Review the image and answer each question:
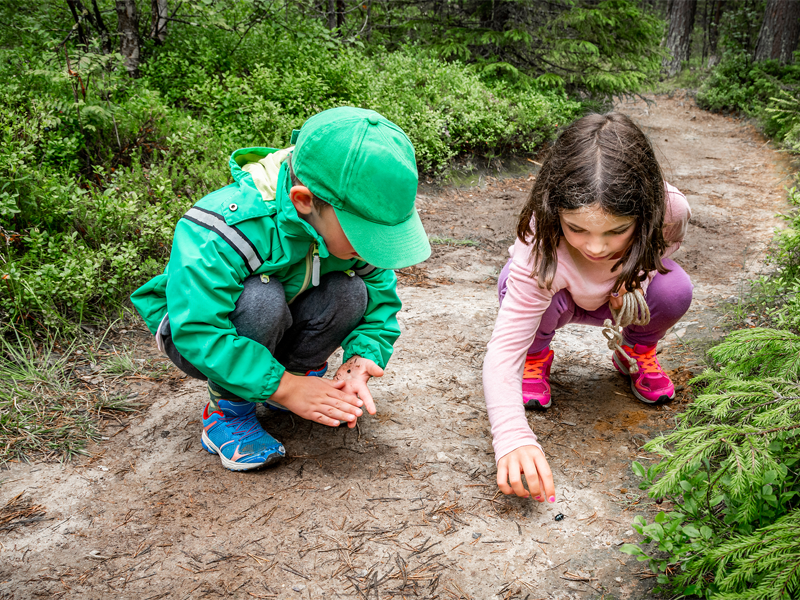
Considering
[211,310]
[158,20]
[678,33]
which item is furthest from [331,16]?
[678,33]

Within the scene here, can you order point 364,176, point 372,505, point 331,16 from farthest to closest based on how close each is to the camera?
point 331,16 < point 372,505 < point 364,176

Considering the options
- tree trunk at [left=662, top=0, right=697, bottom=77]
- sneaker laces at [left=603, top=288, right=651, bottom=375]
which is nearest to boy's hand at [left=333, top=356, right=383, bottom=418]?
sneaker laces at [left=603, top=288, right=651, bottom=375]

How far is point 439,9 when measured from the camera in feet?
27.1

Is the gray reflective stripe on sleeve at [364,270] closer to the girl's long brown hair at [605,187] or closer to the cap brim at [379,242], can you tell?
the cap brim at [379,242]

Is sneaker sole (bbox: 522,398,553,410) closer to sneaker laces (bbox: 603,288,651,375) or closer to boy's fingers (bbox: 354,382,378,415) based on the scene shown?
sneaker laces (bbox: 603,288,651,375)

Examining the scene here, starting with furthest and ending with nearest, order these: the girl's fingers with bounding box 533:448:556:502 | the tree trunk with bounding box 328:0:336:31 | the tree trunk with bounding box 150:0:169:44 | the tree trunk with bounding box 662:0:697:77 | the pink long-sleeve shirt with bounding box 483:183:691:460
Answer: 1. the tree trunk with bounding box 662:0:697:77
2. the tree trunk with bounding box 328:0:336:31
3. the tree trunk with bounding box 150:0:169:44
4. the pink long-sleeve shirt with bounding box 483:183:691:460
5. the girl's fingers with bounding box 533:448:556:502

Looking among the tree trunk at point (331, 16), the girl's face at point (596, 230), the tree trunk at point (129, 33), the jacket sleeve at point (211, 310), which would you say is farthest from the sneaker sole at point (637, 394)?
the tree trunk at point (331, 16)

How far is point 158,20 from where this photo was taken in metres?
5.32

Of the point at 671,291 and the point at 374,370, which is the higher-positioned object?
the point at 671,291

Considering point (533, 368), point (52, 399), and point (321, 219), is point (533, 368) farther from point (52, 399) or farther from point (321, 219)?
point (52, 399)

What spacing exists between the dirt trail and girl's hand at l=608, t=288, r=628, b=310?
0.51m

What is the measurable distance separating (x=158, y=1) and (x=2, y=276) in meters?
3.81

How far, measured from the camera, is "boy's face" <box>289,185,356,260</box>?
174cm

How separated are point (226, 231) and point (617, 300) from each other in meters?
1.54
